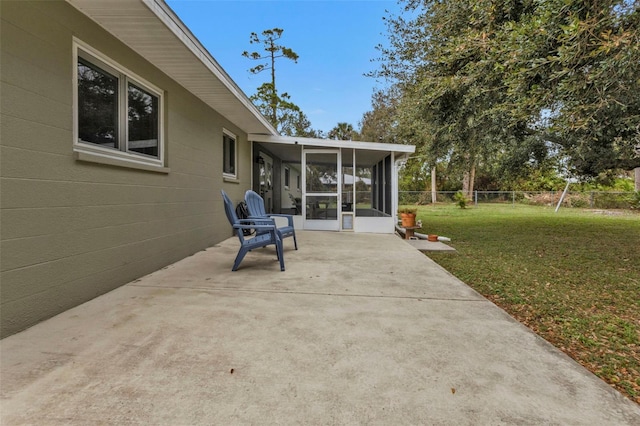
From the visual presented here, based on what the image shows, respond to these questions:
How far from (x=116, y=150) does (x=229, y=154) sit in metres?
3.85

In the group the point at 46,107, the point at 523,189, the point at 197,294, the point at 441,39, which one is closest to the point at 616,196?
the point at 523,189

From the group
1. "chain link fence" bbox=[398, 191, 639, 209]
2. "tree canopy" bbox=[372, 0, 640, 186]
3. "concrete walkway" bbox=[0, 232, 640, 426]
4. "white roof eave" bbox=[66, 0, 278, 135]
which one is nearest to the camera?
"concrete walkway" bbox=[0, 232, 640, 426]

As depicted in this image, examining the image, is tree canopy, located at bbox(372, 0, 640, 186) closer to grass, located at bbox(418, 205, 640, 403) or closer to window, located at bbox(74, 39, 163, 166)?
grass, located at bbox(418, 205, 640, 403)

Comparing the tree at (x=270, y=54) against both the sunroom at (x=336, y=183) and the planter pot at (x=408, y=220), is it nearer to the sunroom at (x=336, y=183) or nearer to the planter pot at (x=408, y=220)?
the sunroom at (x=336, y=183)

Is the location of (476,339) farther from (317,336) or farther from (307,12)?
(307,12)

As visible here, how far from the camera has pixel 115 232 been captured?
331cm

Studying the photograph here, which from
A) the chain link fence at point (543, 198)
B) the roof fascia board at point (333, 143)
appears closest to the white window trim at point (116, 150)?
the roof fascia board at point (333, 143)

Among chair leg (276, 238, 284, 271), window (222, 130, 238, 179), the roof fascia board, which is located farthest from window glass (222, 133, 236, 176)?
chair leg (276, 238, 284, 271)

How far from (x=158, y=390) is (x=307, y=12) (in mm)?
12659

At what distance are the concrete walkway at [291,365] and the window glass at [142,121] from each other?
1828mm

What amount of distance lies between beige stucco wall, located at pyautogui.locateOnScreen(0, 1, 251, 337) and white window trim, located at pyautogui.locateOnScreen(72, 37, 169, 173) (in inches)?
2.6

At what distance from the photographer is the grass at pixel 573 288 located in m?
2.29

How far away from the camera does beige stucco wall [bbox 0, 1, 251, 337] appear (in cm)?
220

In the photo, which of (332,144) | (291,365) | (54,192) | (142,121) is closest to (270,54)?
(332,144)
